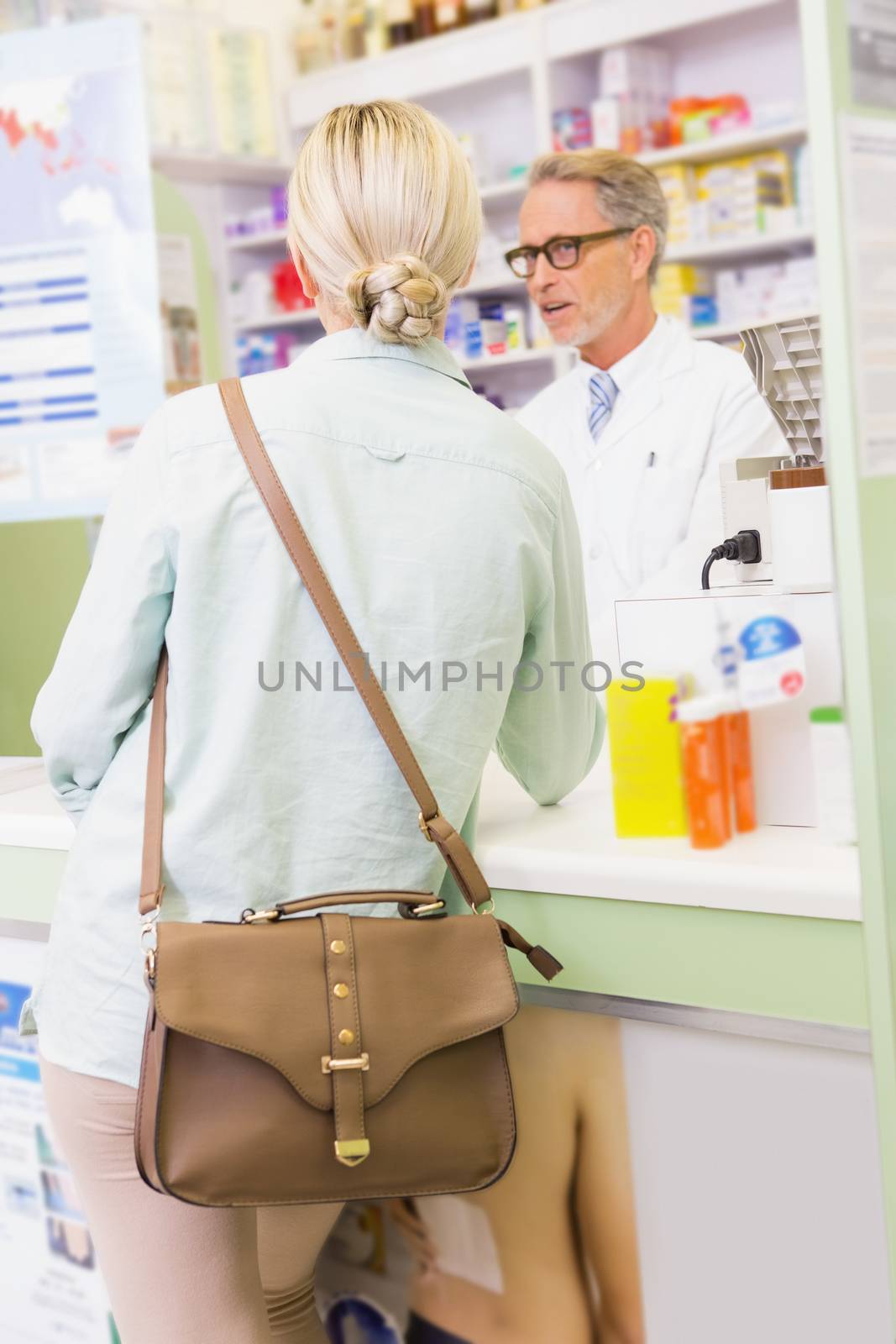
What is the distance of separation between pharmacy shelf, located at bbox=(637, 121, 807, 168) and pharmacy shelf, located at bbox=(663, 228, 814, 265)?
33 cm

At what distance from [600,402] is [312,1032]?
2427 millimetres

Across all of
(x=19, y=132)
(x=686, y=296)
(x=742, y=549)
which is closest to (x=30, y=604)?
(x=19, y=132)

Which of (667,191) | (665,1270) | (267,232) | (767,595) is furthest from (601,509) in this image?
(267,232)

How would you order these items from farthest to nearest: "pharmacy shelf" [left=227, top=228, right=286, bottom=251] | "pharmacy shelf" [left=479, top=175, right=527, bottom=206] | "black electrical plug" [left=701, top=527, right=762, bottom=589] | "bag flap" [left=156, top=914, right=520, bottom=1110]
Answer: "pharmacy shelf" [left=227, top=228, right=286, bottom=251]
"pharmacy shelf" [left=479, top=175, right=527, bottom=206]
"black electrical plug" [left=701, top=527, right=762, bottom=589]
"bag flap" [left=156, top=914, right=520, bottom=1110]

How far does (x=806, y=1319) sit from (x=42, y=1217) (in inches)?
45.2

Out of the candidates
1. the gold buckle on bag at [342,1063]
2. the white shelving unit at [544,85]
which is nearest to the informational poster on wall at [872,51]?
the gold buckle on bag at [342,1063]

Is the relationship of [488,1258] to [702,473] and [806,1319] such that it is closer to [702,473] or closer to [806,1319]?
[806,1319]

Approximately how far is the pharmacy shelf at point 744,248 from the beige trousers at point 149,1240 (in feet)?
14.0

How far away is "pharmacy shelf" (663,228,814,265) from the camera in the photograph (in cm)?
499

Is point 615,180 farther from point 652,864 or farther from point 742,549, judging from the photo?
point 652,864

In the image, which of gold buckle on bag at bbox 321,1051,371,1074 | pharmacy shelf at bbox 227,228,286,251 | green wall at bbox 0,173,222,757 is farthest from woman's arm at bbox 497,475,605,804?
pharmacy shelf at bbox 227,228,286,251

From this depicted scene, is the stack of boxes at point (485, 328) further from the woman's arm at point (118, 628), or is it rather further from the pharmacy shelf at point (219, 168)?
the pharmacy shelf at point (219, 168)

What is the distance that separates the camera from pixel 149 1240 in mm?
1298

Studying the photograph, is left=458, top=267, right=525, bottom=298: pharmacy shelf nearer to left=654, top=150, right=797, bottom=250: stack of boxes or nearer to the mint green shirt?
left=654, top=150, right=797, bottom=250: stack of boxes
